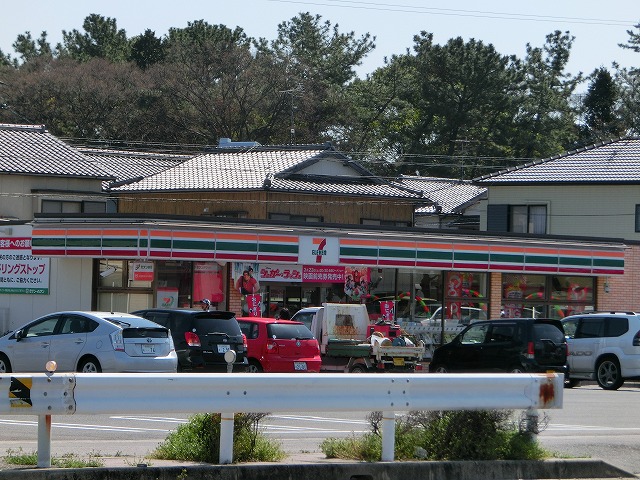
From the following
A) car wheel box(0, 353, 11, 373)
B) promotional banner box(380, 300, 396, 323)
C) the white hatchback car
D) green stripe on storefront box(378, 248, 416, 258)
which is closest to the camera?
the white hatchback car

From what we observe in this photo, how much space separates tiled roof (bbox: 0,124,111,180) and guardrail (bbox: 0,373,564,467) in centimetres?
3639

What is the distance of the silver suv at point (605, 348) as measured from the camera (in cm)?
2675

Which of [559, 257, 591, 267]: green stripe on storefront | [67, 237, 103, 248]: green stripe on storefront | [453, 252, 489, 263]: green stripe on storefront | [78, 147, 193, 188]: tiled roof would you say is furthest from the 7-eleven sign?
[78, 147, 193, 188]: tiled roof

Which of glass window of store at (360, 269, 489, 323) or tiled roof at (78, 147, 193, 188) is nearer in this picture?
glass window of store at (360, 269, 489, 323)

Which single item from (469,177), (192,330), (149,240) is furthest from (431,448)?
(469,177)

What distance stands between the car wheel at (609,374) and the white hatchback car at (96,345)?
11.2m

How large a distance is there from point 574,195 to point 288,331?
2364 centimetres

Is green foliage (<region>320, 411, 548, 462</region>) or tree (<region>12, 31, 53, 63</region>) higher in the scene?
tree (<region>12, 31, 53, 63</region>)

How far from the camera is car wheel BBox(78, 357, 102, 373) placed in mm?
21344

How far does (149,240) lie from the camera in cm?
3117

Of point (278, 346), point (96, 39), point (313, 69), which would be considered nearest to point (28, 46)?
point (96, 39)

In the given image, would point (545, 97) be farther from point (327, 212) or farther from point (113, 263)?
point (113, 263)

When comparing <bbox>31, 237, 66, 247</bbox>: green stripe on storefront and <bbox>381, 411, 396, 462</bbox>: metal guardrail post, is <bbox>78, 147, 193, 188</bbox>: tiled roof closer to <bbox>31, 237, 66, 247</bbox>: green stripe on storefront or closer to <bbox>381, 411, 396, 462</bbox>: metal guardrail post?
<bbox>31, 237, 66, 247</bbox>: green stripe on storefront

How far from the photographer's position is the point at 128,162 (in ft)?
179
